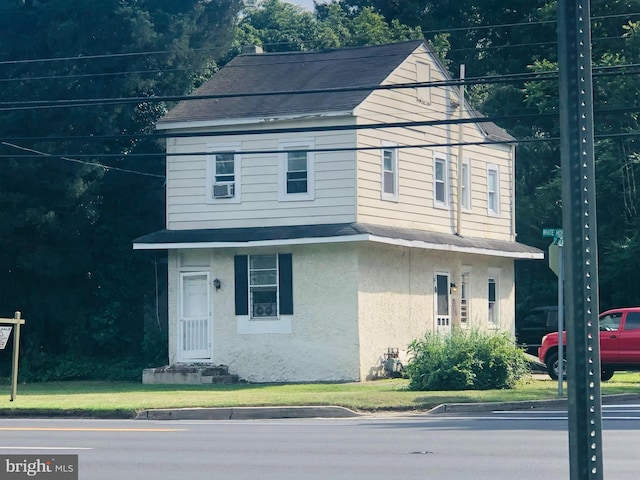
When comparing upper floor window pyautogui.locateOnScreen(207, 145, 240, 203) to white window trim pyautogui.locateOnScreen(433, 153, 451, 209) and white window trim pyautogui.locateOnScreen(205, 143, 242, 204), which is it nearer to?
white window trim pyautogui.locateOnScreen(205, 143, 242, 204)

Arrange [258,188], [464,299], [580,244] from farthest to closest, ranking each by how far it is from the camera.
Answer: [464,299], [258,188], [580,244]

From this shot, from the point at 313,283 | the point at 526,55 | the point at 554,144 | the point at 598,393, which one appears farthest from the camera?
the point at 526,55

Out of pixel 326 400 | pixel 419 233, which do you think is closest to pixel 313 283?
pixel 419 233

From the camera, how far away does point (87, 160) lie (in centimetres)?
3153

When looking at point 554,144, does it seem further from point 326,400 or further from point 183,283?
point 326,400

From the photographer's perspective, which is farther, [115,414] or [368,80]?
[368,80]

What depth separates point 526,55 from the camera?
157 feet

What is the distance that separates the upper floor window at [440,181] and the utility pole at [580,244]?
28.7 meters

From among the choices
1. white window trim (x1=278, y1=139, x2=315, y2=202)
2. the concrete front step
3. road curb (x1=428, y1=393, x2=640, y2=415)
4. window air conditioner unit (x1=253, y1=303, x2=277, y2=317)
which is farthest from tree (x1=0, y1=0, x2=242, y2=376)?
road curb (x1=428, y1=393, x2=640, y2=415)

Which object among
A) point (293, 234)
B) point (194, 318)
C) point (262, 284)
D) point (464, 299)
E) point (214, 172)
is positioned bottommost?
point (194, 318)

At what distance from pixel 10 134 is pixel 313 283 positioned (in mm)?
9922

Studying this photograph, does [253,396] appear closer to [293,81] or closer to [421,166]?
[421,166]

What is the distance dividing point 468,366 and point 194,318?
9.11 m

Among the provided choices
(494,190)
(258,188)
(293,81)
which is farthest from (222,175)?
(494,190)
